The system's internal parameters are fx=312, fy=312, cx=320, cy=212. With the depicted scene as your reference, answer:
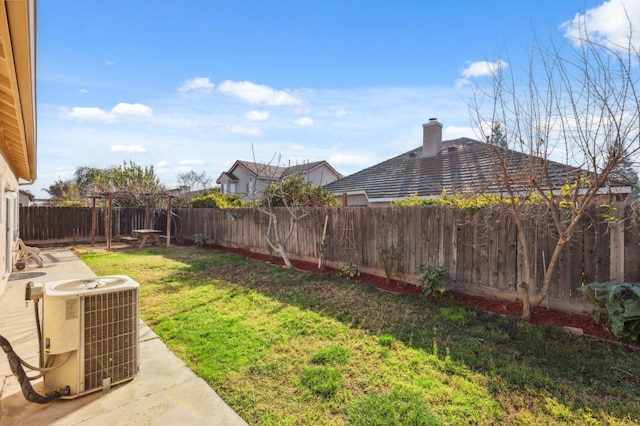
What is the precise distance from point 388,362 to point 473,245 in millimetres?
3031

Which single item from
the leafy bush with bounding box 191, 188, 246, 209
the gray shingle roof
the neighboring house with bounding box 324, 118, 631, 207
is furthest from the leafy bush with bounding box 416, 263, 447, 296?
the leafy bush with bounding box 191, 188, 246, 209

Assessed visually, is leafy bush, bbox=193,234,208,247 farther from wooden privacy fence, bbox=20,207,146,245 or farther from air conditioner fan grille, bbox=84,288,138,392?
air conditioner fan grille, bbox=84,288,138,392

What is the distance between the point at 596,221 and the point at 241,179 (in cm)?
2644

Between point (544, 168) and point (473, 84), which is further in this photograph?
point (473, 84)

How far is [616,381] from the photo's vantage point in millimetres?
2848

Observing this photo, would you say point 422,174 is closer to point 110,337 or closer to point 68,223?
point 110,337

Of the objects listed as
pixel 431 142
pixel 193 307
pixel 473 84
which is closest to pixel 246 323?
pixel 193 307

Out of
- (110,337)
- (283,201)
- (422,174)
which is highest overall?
(422,174)

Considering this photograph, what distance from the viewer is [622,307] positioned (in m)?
3.54

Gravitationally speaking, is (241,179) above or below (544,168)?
above

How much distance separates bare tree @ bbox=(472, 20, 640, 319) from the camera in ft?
11.6

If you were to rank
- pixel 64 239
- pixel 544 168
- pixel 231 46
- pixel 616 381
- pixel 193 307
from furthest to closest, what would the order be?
pixel 64 239
pixel 231 46
pixel 193 307
pixel 544 168
pixel 616 381

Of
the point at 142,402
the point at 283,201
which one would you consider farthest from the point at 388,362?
the point at 283,201

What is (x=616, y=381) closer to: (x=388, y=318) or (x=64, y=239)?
(x=388, y=318)
